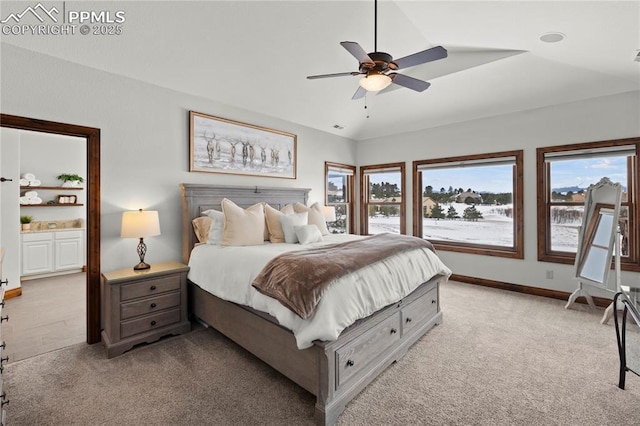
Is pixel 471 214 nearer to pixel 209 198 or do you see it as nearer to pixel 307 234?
pixel 307 234

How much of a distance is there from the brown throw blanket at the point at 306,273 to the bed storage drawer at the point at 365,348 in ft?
1.38

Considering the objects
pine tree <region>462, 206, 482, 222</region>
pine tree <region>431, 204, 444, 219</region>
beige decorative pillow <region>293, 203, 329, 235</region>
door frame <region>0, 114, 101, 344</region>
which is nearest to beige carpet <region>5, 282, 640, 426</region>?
door frame <region>0, 114, 101, 344</region>

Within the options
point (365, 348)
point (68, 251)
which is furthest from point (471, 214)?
point (68, 251)

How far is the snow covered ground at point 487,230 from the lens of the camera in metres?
4.18

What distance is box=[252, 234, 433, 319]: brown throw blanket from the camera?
1897mm

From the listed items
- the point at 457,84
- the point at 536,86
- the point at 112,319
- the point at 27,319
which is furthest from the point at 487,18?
the point at 27,319

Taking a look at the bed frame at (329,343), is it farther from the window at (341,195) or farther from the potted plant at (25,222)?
the potted plant at (25,222)

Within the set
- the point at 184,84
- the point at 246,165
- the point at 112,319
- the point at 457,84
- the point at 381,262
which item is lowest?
the point at 112,319

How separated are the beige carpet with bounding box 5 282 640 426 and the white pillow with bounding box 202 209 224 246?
97cm

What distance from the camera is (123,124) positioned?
3.13m

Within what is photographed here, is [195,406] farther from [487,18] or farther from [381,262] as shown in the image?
[487,18]

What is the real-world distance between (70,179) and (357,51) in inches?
252

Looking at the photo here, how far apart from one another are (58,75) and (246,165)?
2.12 m

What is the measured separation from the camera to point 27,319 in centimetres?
342
